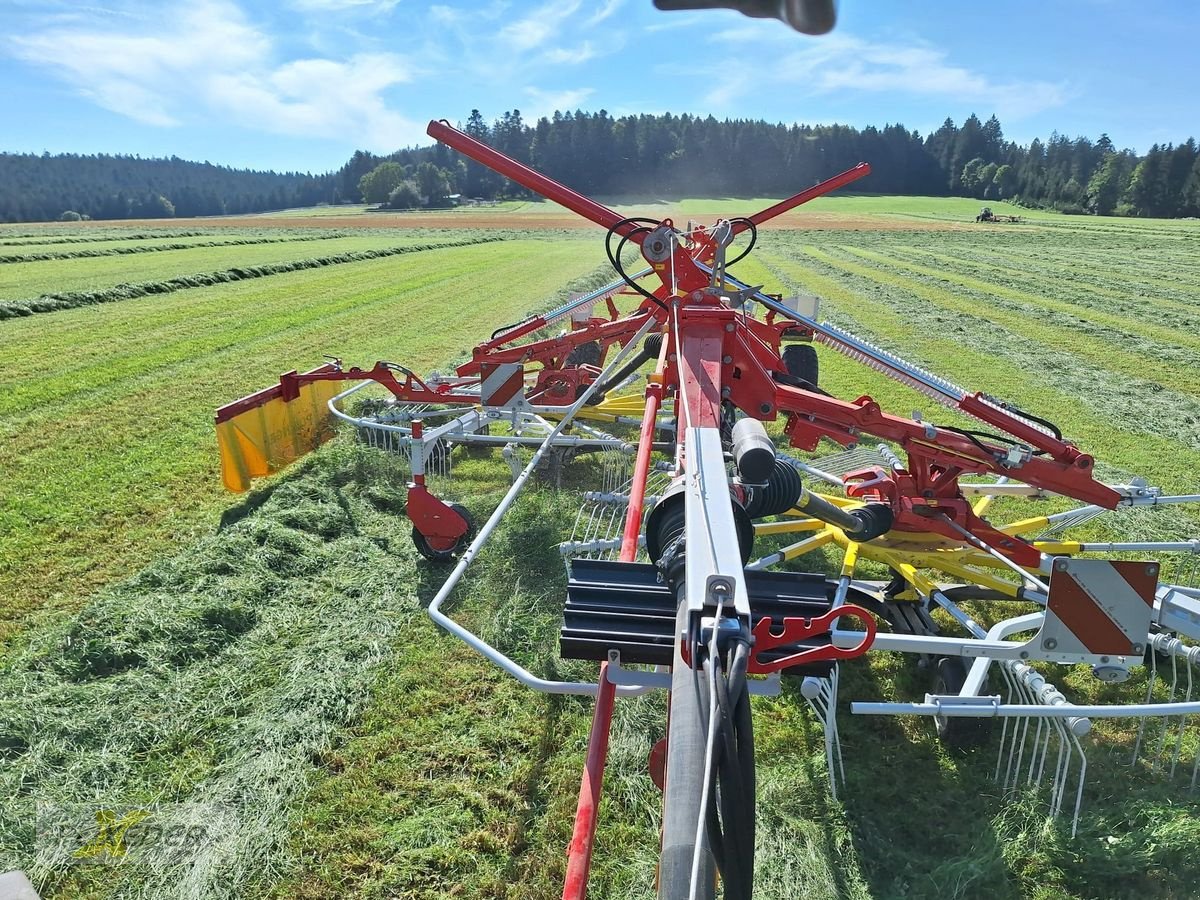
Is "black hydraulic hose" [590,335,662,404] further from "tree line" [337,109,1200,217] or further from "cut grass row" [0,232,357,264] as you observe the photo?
"tree line" [337,109,1200,217]

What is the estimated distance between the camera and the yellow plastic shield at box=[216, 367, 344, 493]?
249 inches

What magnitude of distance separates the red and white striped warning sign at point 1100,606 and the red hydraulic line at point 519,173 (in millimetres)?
3765

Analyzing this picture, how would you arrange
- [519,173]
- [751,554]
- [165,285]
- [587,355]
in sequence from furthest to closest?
[165,285]
[587,355]
[519,173]
[751,554]

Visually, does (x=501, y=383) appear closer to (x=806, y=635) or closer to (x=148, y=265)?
(x=806, y=635)

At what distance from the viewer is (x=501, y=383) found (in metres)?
6.74

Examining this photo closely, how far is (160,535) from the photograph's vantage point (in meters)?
6.07

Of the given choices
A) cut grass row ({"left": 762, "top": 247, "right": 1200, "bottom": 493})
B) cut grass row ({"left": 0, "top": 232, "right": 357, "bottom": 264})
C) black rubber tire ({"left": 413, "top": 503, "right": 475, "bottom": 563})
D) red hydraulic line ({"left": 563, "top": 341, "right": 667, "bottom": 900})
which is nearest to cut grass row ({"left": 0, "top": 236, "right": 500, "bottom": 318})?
cut grass row ({"left": 0, "top": 232, "right": 357, "bottom": 264})

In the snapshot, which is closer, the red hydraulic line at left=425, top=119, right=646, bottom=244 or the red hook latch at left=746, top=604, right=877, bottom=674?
the red hook latch at left=746, top=604, right=877, bottom=674

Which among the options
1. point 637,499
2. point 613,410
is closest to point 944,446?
point 637,499

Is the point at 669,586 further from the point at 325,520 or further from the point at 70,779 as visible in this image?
the point at 325,520

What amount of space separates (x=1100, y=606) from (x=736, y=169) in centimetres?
6688

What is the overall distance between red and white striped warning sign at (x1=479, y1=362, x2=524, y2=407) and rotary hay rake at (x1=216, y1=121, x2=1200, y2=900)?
19mm

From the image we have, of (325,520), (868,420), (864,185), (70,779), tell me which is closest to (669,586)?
(868,420)

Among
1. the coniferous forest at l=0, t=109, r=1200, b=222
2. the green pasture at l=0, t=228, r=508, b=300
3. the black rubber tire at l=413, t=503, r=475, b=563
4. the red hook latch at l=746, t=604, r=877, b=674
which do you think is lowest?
the black rubber tire at l=413, t=503, r=475, b=563
